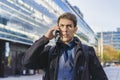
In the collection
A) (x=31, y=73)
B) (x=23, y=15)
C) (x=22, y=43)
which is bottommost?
(x=31, y=73)

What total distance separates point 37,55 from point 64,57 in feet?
0.79

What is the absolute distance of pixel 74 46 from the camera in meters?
3.72

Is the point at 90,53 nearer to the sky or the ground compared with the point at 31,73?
nearer to the sky

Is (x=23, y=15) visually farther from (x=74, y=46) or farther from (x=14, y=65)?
(x=74, y=46)

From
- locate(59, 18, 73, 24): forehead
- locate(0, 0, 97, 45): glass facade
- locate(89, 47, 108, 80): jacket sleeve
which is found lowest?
locate(89, 47, 108, 80): jacket sleeve

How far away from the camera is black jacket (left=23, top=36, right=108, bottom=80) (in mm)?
3643

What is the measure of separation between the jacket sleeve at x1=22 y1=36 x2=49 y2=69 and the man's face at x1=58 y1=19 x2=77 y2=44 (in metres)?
0.16

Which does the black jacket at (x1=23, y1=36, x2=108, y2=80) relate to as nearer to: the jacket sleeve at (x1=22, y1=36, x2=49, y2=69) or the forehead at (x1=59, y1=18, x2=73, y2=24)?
the jacket sleeve at (x1=22, y1=36, x2=49, y2=69)

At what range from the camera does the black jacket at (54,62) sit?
364 cm

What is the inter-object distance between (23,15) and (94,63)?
41.7 metres

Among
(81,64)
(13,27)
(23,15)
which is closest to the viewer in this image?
(81,64)

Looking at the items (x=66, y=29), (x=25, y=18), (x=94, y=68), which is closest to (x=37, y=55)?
(x=66, y=29)

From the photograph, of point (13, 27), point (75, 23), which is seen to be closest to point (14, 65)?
point (13, 27)

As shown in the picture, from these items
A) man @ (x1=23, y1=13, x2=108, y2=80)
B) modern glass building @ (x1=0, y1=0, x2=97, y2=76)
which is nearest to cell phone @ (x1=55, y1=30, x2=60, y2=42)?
man @ (x1=23, y1=13, x2=108, y2=80)
